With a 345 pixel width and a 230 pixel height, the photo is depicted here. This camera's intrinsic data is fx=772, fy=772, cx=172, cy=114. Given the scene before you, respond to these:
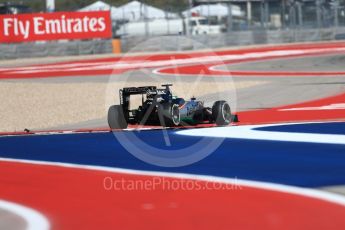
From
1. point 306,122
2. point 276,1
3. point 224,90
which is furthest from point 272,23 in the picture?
point 306,122

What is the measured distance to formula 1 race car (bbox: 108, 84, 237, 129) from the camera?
32.5ft

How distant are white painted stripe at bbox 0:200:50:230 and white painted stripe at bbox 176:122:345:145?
370 centimetres

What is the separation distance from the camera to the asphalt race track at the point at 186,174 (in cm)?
507

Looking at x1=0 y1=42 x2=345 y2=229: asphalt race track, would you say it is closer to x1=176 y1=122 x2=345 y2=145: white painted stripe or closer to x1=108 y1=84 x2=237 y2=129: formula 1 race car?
x1=176 y1=122 x2=345 y2=145: white painted stripe

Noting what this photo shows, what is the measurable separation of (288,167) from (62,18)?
3341 centimetres

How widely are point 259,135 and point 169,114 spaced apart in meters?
1.36

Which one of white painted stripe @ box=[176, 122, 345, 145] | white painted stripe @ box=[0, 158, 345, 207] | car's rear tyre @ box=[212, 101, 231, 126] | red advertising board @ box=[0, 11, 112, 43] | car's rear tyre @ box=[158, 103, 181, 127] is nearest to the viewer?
white painted stripe @ box=[0, 158, 345, 207]

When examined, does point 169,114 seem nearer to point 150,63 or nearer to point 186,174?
point 186,174

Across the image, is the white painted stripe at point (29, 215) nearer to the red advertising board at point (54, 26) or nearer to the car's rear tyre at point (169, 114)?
the car's rear tyre at point (169, 114)

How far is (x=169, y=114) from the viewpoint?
984 centimetres

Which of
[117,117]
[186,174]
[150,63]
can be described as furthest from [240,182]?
[150,63]

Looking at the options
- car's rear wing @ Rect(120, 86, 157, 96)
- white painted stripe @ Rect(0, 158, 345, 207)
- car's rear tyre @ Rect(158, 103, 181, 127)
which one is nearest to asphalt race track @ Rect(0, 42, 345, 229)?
white painted stripe @ Rect(0, 158, 345, 207)

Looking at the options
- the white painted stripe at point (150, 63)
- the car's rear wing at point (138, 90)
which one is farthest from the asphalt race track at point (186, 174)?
the white painted stripe at point (150, 63)

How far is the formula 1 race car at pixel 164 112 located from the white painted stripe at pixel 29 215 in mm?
4286
